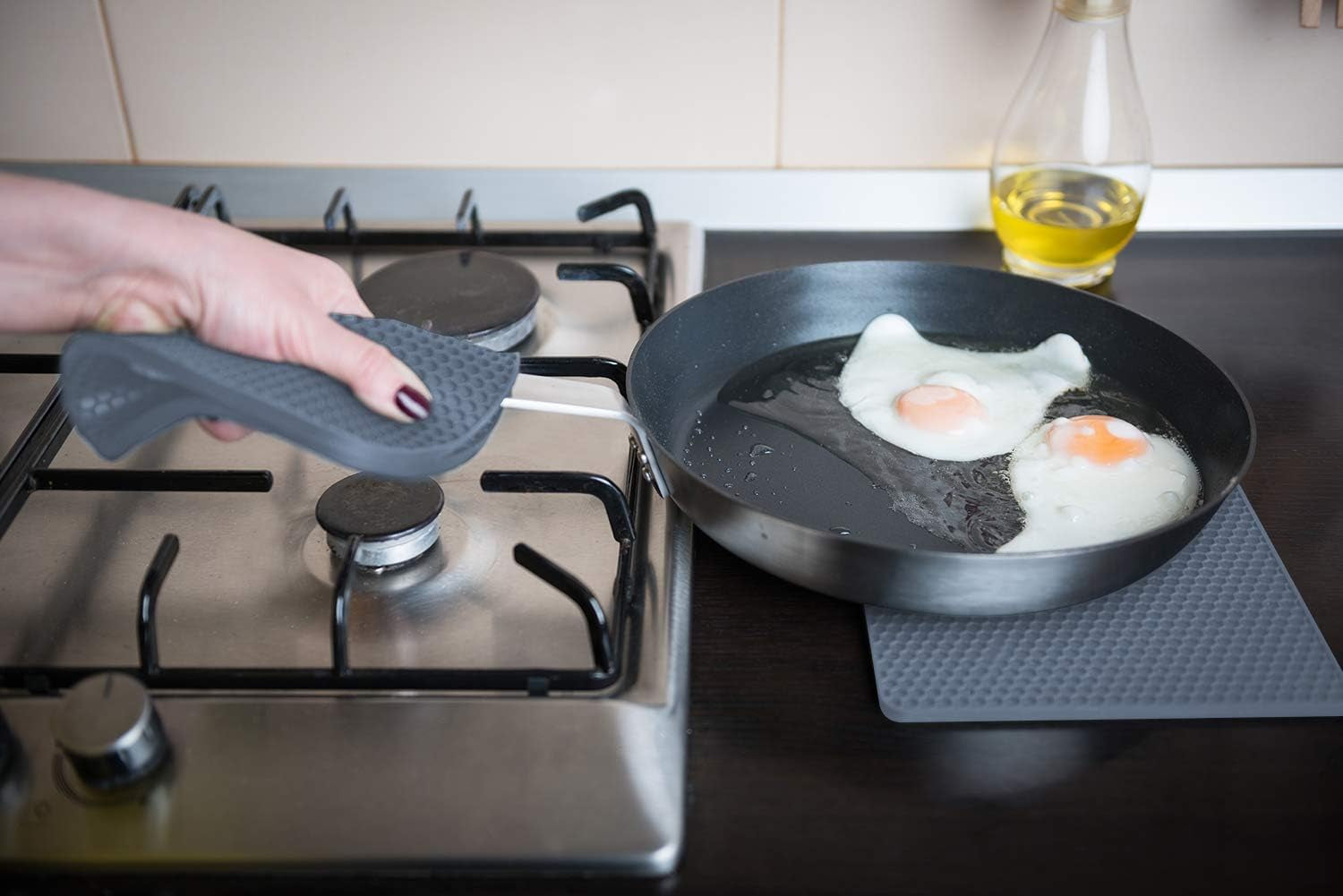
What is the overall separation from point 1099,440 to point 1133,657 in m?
0.20

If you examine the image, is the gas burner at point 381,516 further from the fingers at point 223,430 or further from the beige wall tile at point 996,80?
the beige wall tile at point 996,80

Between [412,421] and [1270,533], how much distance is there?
604 mm

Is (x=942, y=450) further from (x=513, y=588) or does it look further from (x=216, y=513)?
(x=216, y=513)

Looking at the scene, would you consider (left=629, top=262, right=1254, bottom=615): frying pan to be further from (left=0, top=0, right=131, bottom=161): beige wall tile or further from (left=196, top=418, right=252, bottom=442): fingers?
(left=0, top=0, right=131, bottom=161): beige wall tile

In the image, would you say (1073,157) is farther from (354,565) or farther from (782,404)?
(354,565)

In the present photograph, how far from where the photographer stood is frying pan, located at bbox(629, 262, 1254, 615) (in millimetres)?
666

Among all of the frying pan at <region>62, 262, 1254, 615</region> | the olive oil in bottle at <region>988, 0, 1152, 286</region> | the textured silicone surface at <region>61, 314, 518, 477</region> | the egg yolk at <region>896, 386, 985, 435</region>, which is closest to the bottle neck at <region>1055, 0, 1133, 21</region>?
the olive oil in bottle at <region>988, 0, 1152, 286</region>

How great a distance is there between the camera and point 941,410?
89 cm

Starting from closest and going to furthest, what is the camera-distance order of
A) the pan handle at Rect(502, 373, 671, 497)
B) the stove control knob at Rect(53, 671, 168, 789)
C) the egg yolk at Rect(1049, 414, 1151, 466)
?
the stove control knob at Rect(53, 671, 168, 789), the pan handle at Rect(502, 373, 671, 497), the egg yolk at Rect(1049, 414, 1151, 466)

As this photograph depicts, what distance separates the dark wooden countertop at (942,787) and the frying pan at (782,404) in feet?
0.19

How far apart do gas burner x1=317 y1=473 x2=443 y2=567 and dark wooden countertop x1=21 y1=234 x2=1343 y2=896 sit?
0.19m

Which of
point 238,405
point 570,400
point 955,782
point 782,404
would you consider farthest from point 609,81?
point 955,782

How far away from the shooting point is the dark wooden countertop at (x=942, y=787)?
59 cm

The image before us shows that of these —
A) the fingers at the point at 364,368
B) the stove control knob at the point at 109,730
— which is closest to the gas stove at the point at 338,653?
the stove control knob at the point at 109,730
